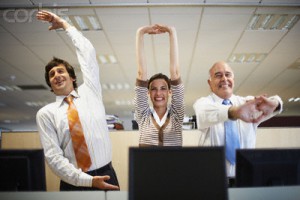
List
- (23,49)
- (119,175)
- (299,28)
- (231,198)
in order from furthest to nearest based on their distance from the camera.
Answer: (23,49) → (299,28) → (119,175) → (231,198)

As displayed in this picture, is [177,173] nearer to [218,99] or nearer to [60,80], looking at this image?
[218,99]

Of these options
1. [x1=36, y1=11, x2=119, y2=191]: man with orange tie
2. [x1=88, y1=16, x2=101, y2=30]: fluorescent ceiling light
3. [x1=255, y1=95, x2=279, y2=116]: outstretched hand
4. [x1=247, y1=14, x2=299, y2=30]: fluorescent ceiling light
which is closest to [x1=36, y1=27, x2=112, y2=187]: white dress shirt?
[x1=36, y1=11, x2=119, y2=191]: man with orange tie

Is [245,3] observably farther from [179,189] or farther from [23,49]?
[23,49]

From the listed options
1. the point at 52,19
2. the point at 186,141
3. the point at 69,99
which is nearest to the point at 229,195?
the point at 69,99

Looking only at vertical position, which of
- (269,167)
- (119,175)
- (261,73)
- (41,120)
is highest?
(261,73)

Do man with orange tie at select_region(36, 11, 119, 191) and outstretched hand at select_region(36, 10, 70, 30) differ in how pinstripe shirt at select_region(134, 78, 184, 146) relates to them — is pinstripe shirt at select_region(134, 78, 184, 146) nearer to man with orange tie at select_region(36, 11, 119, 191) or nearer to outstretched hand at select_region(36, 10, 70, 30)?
man with orange tie at select_region(36, 11, 119, 191)

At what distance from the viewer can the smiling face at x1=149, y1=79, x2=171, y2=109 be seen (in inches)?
73.6

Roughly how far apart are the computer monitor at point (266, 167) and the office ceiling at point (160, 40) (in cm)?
301

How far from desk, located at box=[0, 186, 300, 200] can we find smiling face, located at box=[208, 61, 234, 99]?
2.62 ft

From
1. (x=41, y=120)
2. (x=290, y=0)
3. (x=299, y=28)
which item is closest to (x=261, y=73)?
(x=299, y=28)

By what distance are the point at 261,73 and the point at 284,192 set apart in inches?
253

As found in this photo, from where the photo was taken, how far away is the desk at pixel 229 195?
3.37ft

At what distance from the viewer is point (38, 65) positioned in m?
6.07

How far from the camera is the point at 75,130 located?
1668mm
